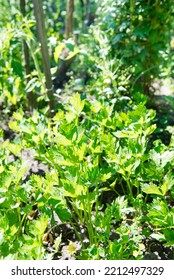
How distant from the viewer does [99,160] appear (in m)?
2.13

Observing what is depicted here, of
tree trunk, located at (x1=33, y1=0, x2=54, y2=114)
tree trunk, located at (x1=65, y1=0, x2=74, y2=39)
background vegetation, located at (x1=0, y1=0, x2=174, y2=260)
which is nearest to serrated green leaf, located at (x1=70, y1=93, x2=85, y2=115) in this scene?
background vegetation, located at (x1=0, y1=0, x2=174, y2=260)

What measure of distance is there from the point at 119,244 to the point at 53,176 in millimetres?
496

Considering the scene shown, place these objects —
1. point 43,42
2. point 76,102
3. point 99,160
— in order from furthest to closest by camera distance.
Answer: point 43,42
point 99,160
point 76,102

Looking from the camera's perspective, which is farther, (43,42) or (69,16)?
(69,16)

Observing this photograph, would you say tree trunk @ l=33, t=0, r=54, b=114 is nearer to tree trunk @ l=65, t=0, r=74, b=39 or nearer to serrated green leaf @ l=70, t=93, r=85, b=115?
serrated green leaf @ l=70, t=93, r=85, b=115

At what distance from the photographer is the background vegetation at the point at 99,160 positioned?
1597 millimetres

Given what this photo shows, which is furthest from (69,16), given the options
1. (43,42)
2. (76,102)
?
(76,102)

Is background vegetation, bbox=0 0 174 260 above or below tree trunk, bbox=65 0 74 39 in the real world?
below

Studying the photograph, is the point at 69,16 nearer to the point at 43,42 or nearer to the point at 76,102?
the point at 43,42

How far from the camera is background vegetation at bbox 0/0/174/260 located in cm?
160

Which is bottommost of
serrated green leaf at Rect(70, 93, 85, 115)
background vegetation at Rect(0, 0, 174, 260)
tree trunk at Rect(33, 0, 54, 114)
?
background vegetation at Rect(0, 0, 174, 260)

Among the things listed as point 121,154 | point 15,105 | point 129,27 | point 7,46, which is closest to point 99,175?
point 121,154

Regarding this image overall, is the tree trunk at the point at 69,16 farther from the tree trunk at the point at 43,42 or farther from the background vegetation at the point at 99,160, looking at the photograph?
the tree trunk at the point at 43,42
